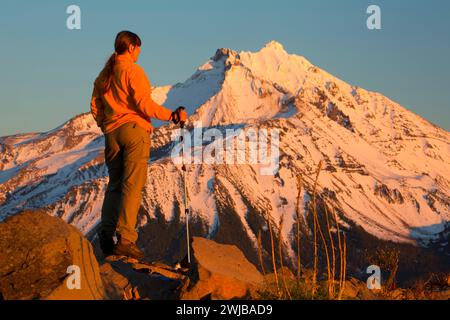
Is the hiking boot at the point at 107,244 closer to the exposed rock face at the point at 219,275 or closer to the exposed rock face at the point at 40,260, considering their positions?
the exposed rock face at the point at 219,275

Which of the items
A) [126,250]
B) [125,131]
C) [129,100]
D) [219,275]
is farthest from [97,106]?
[219,275]

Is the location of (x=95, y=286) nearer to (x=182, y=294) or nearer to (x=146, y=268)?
(x=182, y=294)

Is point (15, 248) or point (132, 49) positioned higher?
point (132, 49)

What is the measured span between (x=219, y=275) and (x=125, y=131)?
3.19 metres

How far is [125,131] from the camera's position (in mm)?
15859

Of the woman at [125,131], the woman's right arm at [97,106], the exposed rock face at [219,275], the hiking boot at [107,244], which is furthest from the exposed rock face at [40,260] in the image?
the woman's right arm at [97,106]

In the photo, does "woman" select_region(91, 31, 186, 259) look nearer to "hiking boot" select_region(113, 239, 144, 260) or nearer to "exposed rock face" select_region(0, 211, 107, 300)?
"hiking boot" select_region(113, 239, 144, 260)

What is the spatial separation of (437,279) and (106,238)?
23.2 feet

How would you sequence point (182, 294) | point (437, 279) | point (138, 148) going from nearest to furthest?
point (182, 294), point (138, 148), point (437, 279)

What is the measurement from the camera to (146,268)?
16.0 m

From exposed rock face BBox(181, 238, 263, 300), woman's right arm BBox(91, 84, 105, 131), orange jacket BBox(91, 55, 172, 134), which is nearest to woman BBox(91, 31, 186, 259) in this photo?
orange jacket BBox(91, 55, 172, 134)

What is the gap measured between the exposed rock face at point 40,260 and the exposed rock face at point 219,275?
1.65 m
